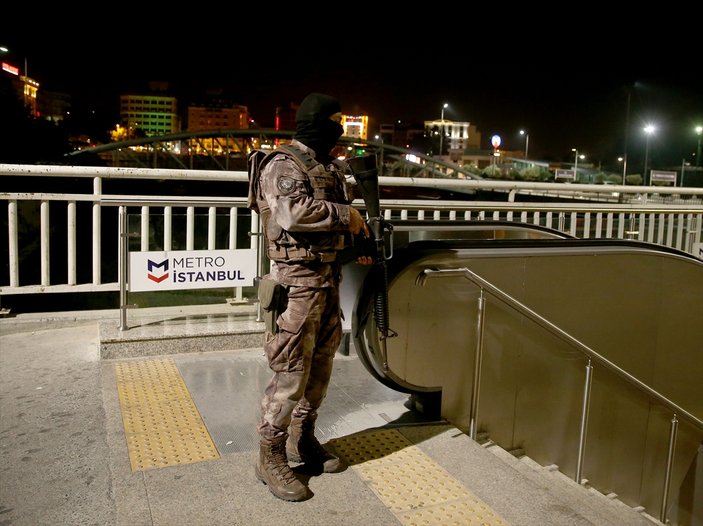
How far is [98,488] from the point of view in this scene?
2.96 meters

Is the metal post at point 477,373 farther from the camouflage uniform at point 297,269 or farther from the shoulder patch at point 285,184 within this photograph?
the shoulder patch at point 285,184

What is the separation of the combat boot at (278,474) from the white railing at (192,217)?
253 centimetres

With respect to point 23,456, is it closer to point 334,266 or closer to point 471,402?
point 334,266

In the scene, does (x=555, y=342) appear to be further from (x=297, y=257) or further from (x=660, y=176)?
(x=660, y=176)

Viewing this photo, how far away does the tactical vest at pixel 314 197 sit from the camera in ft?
9.29

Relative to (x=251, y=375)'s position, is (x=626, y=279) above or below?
above

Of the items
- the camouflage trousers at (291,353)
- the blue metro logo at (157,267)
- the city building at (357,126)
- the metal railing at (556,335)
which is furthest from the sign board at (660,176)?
the city building at (357,126)

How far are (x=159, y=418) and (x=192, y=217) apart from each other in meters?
2.24

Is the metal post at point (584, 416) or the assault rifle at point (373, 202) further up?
the assault rifle at point (373, 202)

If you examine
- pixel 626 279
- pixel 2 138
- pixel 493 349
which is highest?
pixel 2 138

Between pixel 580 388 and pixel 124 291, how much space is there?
3.71 meters

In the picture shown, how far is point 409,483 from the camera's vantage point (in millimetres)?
3086

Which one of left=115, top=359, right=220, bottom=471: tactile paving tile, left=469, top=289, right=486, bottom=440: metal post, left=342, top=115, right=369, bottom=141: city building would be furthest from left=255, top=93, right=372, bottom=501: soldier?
left=342, top=115, right=369, bottom=141: city building

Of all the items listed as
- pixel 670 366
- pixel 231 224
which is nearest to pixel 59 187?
pixel 231 224
